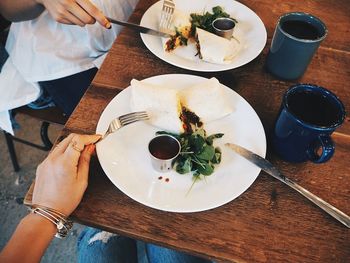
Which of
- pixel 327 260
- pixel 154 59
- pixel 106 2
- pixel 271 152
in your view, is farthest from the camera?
pixel 106 2

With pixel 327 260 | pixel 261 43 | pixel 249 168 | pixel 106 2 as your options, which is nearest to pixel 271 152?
pixel 249 168

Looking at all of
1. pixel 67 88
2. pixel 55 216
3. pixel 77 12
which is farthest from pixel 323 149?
pixel 67 88

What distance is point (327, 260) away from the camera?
61 cm

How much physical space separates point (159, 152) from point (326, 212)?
0.34m

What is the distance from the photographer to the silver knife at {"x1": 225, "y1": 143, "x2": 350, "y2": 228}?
Answer: 0.65 m

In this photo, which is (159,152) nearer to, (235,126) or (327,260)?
(235,126)

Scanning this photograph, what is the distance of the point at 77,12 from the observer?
0.89 meters

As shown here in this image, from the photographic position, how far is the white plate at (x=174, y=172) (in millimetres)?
656

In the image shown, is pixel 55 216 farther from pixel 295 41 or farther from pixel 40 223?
pixel 295 41

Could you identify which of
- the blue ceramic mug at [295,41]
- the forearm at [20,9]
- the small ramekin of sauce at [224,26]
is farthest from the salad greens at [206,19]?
the forearm at [20,9]

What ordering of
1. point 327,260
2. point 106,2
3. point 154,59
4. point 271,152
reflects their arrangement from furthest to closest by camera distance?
point 106,2 → point 154,59 → point 271,152 → point 327,260

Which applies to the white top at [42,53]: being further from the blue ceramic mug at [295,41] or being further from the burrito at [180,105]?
the blue ceramic mug at [295,41]

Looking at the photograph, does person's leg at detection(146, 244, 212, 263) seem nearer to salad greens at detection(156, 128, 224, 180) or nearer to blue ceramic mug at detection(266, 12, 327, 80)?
salad greens at detection(156, 128, 224, 180)

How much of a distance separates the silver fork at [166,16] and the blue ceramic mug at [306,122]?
0.42 meters
